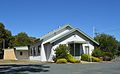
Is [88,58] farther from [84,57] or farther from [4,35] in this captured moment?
[4,35]

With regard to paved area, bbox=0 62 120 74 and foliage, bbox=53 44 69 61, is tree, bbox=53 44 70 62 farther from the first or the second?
paved area, bbox=0 62 120 74

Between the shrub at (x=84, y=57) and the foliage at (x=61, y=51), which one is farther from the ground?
the foliage at (x=61, y=51)

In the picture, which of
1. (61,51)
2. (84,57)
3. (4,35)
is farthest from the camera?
(4,35)

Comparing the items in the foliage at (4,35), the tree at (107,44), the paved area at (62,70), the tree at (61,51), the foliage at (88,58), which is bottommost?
the paved area at (62,70)

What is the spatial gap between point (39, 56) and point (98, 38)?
18278mm

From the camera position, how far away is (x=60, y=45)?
42438 millimetres

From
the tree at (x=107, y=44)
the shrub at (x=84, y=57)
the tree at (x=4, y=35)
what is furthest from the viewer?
the tree at (x=4, y=35)

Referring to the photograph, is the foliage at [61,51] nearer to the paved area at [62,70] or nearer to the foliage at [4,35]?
the paved area at [62,70]

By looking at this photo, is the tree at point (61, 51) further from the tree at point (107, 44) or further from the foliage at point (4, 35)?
the foliage at point (4, 35)

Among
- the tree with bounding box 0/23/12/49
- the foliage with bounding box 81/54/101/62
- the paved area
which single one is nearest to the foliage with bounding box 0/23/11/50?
the tree with bounding box 0/23/12/49

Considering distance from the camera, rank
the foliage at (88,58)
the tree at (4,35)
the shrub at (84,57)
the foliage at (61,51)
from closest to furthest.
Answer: the foliage at (61,51)
the foliage at (88,58)
the shrub at (84,57)
the tree at (4,35)

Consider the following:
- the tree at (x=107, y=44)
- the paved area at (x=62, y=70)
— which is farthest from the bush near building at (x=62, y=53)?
the tree at (x=107, y=44)

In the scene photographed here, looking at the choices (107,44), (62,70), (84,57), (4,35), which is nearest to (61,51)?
(84,57)

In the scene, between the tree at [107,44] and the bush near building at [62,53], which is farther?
the tree at [107,44]
